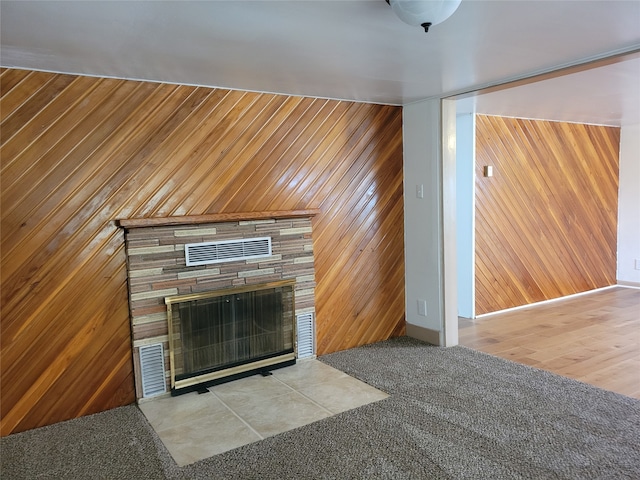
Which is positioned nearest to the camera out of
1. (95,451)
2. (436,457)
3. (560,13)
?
(560,13)

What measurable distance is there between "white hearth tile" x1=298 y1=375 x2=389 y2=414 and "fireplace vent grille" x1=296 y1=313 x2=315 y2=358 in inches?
18.6

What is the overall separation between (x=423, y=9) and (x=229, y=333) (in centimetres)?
241

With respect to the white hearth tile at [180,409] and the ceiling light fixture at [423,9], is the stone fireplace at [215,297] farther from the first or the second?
the ceiling light fixture at [423,9]

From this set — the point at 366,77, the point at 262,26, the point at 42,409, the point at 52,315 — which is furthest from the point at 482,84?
the point at 42,409

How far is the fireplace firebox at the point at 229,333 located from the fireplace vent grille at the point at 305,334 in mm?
88

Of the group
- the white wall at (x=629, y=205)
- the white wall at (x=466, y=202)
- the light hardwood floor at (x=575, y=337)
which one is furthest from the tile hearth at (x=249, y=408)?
the white wall at (x=629, y=205)

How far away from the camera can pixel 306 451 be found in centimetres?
242

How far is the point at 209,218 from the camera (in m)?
3.19

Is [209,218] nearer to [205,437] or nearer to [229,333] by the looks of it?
[229,333]

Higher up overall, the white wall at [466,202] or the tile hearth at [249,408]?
the white wall at [466,202]

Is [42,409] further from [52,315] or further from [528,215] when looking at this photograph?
[528,215]

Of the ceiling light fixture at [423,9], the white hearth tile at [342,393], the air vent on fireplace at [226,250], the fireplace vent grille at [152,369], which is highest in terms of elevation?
A: the ceiling light fixture at [423,9]

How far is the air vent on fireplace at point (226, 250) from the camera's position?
3184mm

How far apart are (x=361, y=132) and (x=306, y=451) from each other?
8.38 ft
